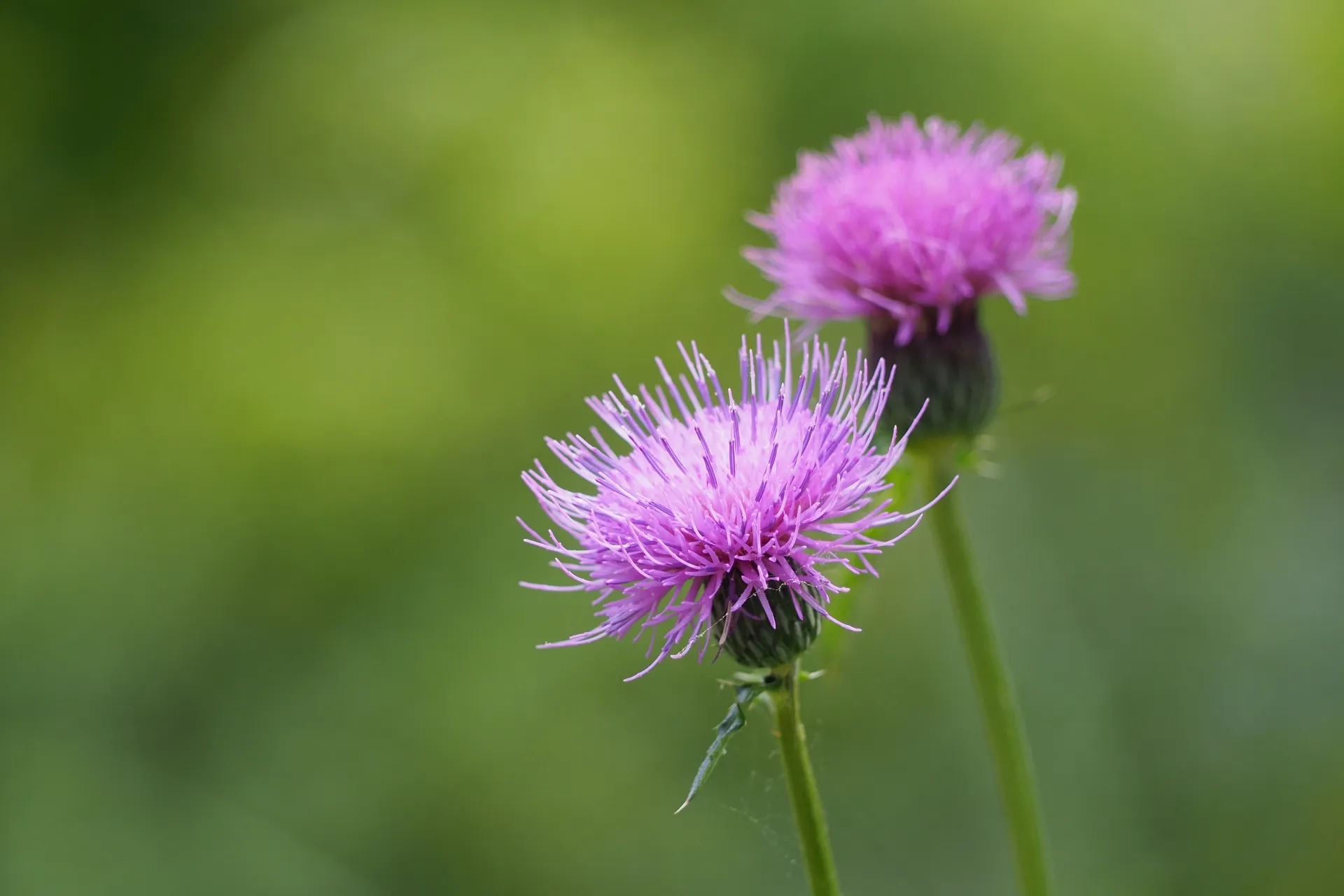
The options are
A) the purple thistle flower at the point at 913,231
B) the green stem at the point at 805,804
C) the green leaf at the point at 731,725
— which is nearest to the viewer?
the green leaf at the point at 731,725

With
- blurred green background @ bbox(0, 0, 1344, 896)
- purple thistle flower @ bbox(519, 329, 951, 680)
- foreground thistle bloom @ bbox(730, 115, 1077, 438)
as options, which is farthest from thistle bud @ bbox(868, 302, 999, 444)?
blurred green background @ bbox(0, 0, 1344, 896)

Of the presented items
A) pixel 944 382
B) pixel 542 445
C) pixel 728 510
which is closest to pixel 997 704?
pixel 944 382

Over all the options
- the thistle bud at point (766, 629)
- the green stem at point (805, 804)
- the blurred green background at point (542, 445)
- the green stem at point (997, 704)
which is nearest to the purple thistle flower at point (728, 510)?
the thistle bud at point (766, 629)

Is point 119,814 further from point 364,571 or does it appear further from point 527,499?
point 527,499

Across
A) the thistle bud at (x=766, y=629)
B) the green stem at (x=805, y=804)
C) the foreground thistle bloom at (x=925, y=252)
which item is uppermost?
the foreground thistle bloom at (x=925, y=252)

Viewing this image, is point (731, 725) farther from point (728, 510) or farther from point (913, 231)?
point (913, 231)

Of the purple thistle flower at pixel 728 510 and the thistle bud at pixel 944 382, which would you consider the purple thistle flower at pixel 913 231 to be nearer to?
the thistle bud at pixel 944 382
